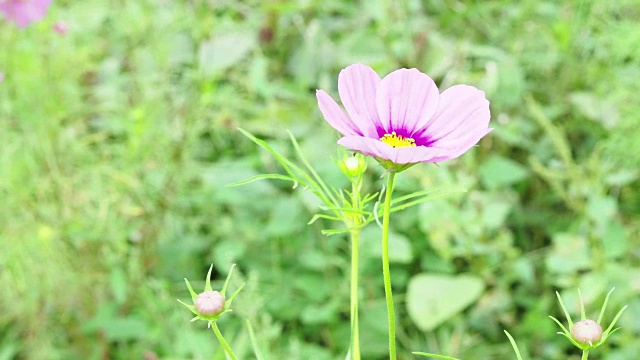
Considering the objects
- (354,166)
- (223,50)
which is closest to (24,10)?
(223,50)

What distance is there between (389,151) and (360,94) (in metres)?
0.05

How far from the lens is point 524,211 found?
147cm

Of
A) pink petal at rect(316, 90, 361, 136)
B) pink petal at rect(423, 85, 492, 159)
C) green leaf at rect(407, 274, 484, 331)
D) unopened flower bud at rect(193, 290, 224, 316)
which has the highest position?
pink petal at rect(316, 90, 361, 136)

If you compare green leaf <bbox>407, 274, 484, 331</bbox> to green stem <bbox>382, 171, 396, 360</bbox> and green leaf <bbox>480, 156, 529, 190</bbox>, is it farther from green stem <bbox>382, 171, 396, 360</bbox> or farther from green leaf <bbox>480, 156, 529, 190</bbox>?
green stem <bbox>382, 171, 396, 360</bbox>

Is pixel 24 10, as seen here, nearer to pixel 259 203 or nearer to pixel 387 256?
pixel 259 203

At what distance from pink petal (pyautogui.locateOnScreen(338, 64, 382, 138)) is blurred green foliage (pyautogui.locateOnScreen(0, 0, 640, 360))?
0.62 metres

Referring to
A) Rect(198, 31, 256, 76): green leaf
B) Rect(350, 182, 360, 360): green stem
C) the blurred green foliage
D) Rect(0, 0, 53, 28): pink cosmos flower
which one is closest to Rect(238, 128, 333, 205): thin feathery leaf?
Rect(350, 182, 360, 360): green stem

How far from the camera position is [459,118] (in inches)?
16.9

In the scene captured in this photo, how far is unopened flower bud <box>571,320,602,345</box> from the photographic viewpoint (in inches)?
15.2

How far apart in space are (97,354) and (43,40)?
0.47 meters

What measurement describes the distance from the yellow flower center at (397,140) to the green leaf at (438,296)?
2.53 feet

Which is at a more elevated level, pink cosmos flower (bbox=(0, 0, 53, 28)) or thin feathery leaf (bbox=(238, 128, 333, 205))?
thin feathery leaf (bbox=(238, 128, 333, 205))

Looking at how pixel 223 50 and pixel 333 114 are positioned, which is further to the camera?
pixel 223 50

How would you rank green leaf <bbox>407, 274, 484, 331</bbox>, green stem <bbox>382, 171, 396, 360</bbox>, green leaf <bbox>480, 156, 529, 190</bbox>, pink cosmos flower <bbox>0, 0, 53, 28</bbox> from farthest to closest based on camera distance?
green leaf <bbox>480, 156, 529, 190</bbox> → green leaf <bbox>407, 274, 484, 331</bbox> → pink cosmos flower <bbox>0, 0, 53, 28</bbox> → green stem <bbox>382, 171, 396, 360</bbox>
